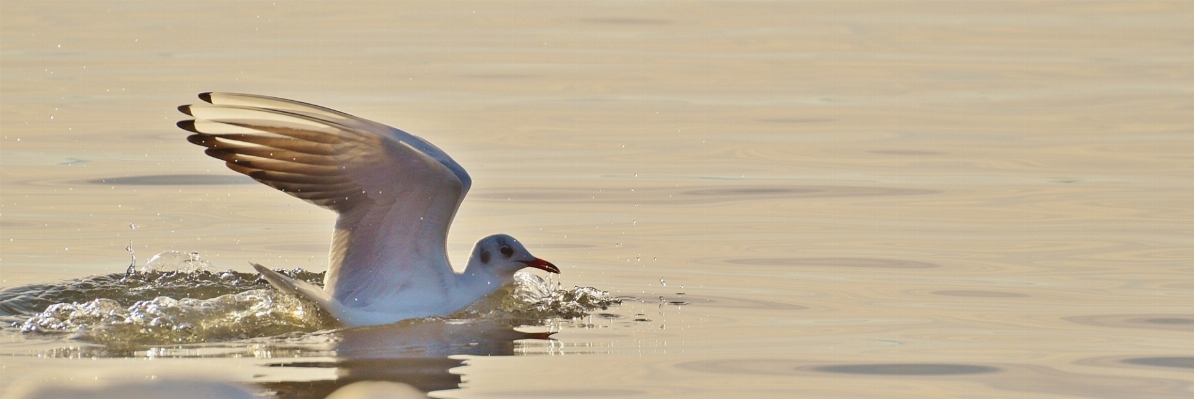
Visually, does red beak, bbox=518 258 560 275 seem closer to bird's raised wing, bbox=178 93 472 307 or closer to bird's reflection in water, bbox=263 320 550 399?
bird's raised wing, bbox=178 93 472 307

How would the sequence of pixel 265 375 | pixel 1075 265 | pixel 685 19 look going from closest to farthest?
pixel 265 375 → pixel 1075 265 → pixel 685 19

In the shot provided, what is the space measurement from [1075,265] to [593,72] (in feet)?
29.3

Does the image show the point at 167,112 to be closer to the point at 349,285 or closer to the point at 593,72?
the point at 593,72

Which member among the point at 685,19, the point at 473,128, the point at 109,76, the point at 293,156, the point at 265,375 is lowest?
the point at 265,375

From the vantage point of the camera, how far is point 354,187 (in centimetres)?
962

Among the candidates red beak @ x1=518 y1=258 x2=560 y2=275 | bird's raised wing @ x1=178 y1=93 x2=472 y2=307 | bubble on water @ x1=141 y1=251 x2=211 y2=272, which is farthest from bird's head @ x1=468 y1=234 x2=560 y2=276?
bubble on water @ x1=141 y1=251 x2=211 y2=272

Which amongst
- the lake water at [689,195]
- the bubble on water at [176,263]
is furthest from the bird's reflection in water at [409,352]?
the bubble on water at [176,263]

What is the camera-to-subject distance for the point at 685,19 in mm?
24797

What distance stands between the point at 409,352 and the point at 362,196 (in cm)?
141

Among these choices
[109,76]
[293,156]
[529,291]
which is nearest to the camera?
[293,156]

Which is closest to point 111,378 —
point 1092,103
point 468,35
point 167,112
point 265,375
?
point 265,375

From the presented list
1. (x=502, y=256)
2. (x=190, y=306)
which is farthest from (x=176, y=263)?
(x=502, y=256)

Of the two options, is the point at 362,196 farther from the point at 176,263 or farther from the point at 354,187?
the point at 176,263

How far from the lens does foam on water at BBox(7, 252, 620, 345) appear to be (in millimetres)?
8992
